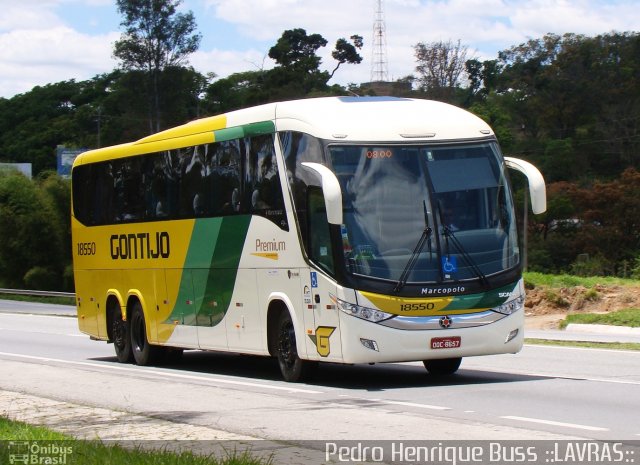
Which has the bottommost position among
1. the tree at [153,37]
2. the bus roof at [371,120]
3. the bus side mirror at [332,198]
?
the bus side mirror at [332,198]

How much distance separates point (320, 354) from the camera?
50.4 feet

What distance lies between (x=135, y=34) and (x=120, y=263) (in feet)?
206

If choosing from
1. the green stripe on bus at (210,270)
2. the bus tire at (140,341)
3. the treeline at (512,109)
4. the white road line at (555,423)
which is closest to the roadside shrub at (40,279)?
the treeline at (512,109)

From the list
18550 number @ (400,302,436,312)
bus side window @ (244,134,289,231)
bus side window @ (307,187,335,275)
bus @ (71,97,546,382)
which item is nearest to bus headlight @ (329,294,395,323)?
bus @ (71,97,546,382)

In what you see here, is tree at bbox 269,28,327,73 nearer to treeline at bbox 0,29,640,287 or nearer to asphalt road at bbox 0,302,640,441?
treeline at bbox 0,29,640,287

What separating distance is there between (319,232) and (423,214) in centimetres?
131

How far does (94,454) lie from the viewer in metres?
9.20

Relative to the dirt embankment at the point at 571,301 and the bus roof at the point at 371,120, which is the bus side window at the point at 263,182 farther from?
the dirt embankment at the point at 571,301

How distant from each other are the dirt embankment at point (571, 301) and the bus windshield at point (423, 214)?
14297 millimetres

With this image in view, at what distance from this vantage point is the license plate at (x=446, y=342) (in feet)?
48.7

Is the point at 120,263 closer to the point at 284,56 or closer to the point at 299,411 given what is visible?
the point at 299,411

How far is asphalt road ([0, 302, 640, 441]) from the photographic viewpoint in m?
11.2

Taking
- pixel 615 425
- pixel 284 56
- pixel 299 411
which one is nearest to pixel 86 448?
pixel 299 411

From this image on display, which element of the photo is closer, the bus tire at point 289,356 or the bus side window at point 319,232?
the bus side window at point 319,232
